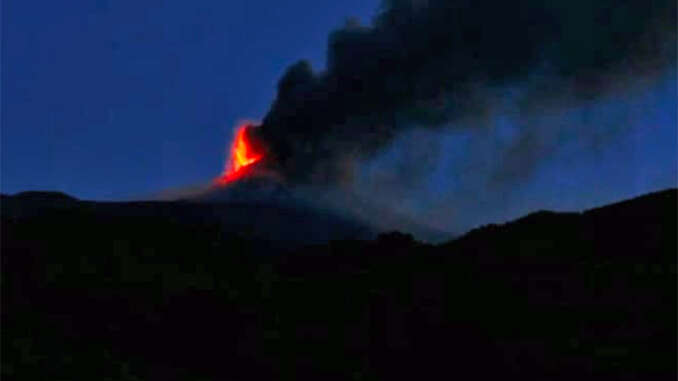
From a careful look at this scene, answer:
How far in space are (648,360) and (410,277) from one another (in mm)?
9584

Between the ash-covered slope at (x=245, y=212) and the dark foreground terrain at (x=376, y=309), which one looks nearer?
the dark foreground terrain at (x=376, y=309)

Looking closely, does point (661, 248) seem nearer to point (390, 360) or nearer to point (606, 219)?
point (606, 219)

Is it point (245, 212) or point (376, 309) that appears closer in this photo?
point (376, 309)

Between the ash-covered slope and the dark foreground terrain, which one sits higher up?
the ash-covered slope

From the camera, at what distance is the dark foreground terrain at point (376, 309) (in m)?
21.5

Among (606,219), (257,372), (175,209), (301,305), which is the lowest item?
(257,372)

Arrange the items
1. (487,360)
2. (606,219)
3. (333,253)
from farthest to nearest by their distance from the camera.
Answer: (333,253) → (606,219) → (487,360)

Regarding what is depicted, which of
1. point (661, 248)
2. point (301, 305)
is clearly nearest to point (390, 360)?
point (301, 305)

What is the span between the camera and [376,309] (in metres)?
26.0

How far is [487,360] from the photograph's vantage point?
72.7 ft

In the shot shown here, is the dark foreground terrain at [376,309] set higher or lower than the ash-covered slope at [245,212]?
lower

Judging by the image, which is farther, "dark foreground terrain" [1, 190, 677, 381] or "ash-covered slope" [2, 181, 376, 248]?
"ash-covered slope" [2, 181, 376, 248]

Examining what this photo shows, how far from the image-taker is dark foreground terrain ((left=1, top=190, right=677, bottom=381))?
846 inches

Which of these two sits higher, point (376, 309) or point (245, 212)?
point (245, 212)
